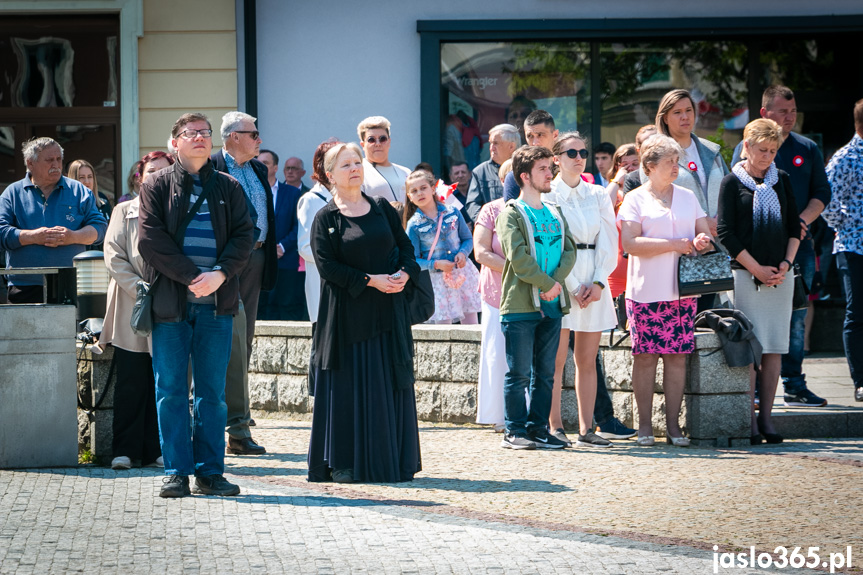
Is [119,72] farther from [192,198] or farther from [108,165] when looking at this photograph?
[192,198]

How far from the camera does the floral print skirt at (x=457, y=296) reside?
1060 cm

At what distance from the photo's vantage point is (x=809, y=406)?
9.69 m

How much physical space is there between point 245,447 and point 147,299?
199cm

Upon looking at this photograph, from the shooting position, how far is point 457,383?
32.8 ft

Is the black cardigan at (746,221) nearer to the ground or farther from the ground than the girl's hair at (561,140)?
nearer to the ground

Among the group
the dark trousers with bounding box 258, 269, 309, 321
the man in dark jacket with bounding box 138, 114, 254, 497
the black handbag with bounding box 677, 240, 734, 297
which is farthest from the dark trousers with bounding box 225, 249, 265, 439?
the dark trousers with bounding box 258, 269, 309, 321

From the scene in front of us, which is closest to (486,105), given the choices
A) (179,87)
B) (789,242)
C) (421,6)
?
(421,6)

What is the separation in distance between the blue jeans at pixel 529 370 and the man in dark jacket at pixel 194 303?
219 cm

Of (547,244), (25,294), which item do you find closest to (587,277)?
(547,244)

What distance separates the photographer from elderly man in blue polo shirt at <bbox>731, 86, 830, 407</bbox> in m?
9.79

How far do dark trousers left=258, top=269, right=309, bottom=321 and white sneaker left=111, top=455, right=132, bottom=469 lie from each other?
511cm

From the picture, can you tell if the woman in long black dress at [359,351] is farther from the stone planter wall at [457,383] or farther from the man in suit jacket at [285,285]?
the man in suit jacket at [285,285]

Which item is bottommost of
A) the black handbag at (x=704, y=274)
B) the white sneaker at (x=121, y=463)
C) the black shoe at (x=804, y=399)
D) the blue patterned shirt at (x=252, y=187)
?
the white sneaker at (x=121, y=463)

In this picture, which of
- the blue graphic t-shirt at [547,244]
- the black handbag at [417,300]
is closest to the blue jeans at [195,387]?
the black handbag at [417,300]
